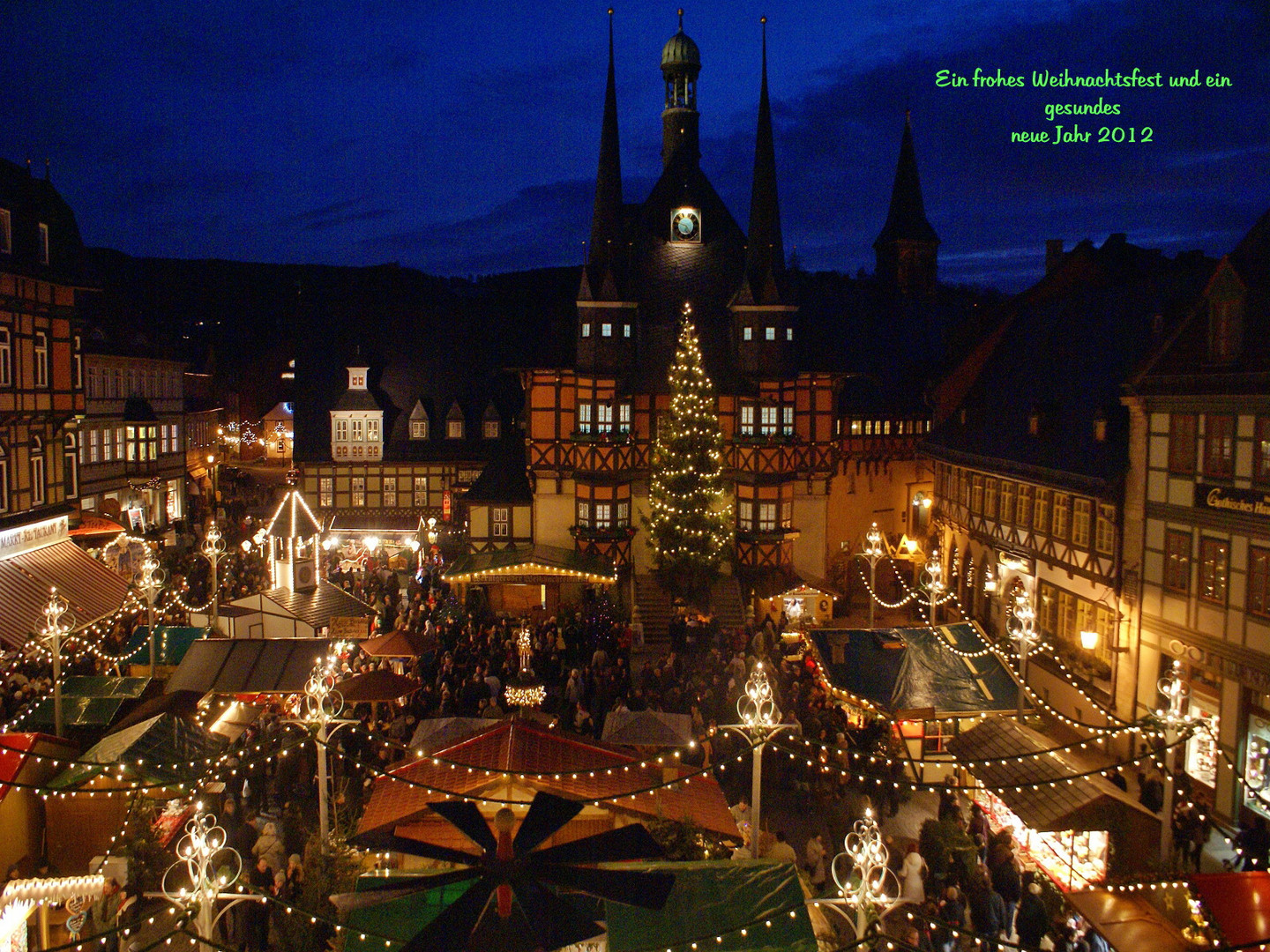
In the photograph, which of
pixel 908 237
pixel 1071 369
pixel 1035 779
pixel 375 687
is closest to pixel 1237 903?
pixel 1035 779

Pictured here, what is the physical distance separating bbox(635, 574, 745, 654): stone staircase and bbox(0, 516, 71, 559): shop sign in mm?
14683

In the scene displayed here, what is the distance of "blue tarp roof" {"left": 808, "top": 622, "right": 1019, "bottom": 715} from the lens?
52.3ft

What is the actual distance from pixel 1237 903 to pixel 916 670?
7.13m

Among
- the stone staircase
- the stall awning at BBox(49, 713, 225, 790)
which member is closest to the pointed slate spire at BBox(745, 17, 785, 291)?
the stone staircase

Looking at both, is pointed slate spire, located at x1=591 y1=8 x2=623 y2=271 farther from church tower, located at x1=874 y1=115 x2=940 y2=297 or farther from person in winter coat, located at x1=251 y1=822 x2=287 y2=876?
person in winter coat, located at x1=251 y1=822 x2=287 y2=876

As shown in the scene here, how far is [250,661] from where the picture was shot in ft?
56.8

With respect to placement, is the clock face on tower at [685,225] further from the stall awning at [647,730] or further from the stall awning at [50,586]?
the stall awning at [647,730]

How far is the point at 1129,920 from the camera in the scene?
9.93 metres

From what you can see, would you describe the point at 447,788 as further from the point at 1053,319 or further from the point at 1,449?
the point at 1053,319

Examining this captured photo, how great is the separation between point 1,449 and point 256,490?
29.6 m

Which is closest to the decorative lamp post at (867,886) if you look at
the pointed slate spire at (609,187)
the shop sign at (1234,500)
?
the shop sign at (1234,500)

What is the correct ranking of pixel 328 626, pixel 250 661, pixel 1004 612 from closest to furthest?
pixel 250 661 < pixel 328 626 < pixel 1004 612

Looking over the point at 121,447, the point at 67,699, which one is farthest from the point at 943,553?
the point at 121,447

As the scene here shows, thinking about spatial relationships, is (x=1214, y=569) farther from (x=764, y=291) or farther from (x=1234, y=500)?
(x=764, y=291)
